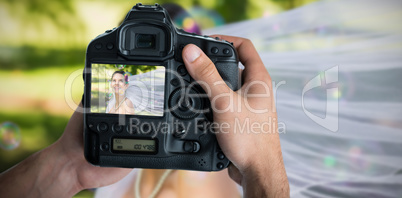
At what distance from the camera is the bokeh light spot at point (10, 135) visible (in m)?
2.03

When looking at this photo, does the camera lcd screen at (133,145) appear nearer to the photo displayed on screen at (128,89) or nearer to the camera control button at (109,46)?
the photo displayed on screen at (128,89)

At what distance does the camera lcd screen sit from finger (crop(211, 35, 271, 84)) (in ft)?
0.61

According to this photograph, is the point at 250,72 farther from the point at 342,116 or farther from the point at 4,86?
the point at 4,86

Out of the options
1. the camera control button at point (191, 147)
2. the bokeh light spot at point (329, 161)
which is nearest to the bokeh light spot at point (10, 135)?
the bokeh light spot at point (329, 161)

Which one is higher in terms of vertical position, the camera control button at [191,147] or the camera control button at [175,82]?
the camera control button at [175,82]

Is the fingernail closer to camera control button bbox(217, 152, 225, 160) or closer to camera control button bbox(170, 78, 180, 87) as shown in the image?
camera control button bbox(170, 78, 180, 87)

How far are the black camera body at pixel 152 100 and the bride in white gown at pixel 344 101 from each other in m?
0.78

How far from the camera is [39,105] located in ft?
6.82

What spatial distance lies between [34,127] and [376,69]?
172 centimetres

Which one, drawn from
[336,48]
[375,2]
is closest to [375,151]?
[336,48]

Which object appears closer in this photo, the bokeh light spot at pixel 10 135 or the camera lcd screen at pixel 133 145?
the camera lcd screen at pixel 133 145

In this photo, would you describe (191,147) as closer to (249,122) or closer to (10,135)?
(249,122)

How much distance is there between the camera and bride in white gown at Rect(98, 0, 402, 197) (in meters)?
1.31

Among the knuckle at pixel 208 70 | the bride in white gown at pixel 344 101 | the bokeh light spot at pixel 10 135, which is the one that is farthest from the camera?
the bokeh light spot at pixel 10 135
